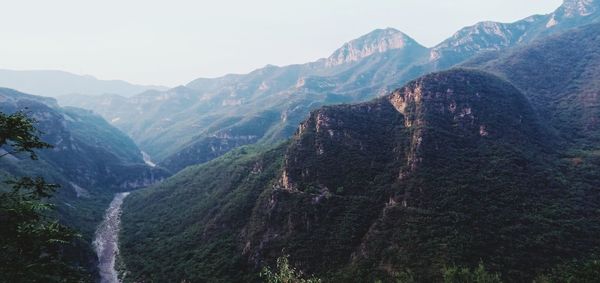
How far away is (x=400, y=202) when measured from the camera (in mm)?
125562

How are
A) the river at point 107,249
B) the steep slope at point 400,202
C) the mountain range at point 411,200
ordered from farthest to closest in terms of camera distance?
the river at point 107,249
the steep slope at point 400,202
the mountain range at point 411,200

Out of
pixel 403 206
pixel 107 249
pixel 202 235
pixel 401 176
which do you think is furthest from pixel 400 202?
pixel 107 249

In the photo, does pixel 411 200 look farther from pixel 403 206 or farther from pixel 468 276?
pixel 468 276

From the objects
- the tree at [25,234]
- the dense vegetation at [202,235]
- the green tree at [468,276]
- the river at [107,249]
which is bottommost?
the river at [107,249]

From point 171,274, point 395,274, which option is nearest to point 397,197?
point 395,274

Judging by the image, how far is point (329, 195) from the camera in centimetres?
13625

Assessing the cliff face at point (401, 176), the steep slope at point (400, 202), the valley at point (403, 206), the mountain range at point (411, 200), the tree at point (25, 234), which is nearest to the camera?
the tree at point (25, 234)

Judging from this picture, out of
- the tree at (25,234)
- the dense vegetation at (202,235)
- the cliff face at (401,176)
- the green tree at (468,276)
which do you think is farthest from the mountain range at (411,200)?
the tree at (25,234)

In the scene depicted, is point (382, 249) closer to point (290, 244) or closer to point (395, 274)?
point (395, 274)

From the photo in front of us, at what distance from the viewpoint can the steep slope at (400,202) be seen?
105000mm

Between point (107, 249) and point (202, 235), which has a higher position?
point (202, 235)

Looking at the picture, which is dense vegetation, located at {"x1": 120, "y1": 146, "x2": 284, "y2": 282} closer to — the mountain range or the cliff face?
the mountain range

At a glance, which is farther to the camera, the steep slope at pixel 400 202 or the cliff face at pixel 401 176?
the cliff face at pixel 401 176

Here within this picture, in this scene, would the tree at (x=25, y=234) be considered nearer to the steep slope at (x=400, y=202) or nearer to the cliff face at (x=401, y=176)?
the steep slope at (x=400, y=202)
